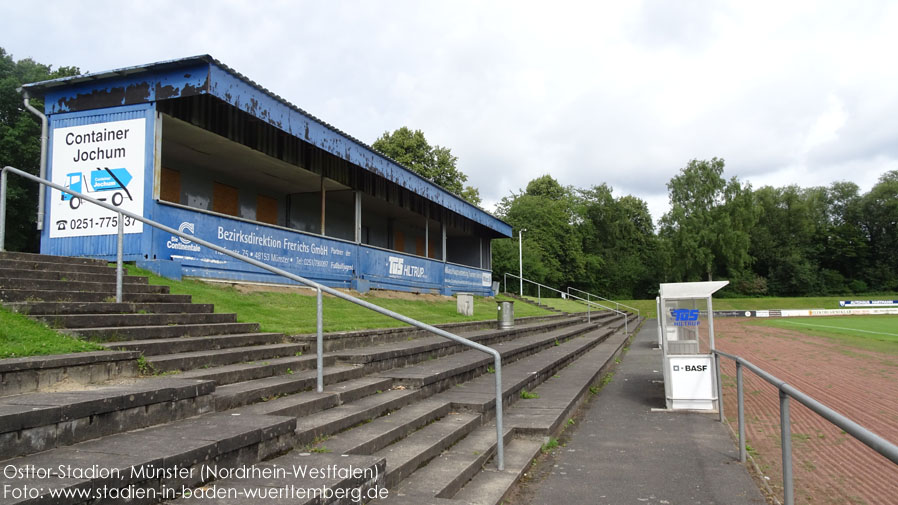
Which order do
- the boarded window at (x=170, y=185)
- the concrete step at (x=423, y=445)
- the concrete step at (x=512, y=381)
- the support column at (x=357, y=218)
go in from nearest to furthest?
the concrete step at (x=423, y=445)
the concrete step at (x=512, y=381)
the boarded window at (x=170, y=185)
the support column at (x=357, y=218)

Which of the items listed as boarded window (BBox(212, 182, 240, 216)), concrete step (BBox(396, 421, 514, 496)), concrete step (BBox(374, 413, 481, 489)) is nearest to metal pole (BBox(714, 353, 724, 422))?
concrete step (BBox(396, 421, 514, 496))

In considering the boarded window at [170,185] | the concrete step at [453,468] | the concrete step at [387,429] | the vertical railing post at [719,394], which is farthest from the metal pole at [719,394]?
the boarded window at [170,185]

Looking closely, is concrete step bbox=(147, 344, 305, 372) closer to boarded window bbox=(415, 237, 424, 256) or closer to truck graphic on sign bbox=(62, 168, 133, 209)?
truck graphic on sign bbox=(62, 168, 133, 209)

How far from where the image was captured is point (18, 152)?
25562mm

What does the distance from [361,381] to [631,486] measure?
286 centimetres

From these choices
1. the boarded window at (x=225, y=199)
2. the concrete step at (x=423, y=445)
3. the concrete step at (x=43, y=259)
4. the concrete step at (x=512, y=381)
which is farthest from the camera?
the boarded window at (x=225, y=199)

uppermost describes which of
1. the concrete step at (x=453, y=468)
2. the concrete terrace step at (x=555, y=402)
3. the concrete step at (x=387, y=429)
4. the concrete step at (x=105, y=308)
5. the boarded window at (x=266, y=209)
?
the boarded window at (x=266, y=209)

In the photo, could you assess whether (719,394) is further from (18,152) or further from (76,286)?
(18,152)

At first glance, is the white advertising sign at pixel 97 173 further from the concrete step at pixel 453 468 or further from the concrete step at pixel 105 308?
the concrete step at pixel 453 468

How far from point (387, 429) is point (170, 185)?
11.4 metres

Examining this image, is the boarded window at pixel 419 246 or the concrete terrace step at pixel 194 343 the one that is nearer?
the concrete terrace step at pixel 194 343

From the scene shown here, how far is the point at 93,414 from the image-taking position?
3.34m

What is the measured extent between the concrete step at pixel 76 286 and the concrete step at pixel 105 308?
53 centimetres

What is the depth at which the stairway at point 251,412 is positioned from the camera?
305cm
